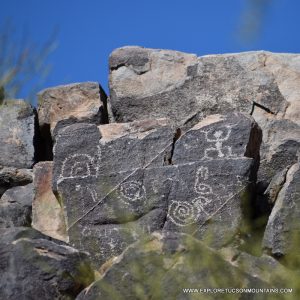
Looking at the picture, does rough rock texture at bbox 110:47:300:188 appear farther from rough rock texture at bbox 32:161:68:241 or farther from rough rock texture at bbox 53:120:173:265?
rough rock texture at bbox 32:161:68:241

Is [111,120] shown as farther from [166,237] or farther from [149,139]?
[166,237]

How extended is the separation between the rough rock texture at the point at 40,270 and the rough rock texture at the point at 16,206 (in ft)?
4.97

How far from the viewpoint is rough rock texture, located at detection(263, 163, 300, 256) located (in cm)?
545

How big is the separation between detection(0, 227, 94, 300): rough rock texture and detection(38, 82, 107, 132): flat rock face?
2698 mm

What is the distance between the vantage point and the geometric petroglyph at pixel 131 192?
20.1 ft

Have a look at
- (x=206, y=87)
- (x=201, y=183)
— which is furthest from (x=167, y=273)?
(x=206, y=87)

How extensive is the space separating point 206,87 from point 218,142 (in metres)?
1.37

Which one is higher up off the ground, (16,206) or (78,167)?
(78,167)

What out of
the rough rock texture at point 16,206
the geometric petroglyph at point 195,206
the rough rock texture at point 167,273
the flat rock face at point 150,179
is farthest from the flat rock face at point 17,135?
the rough rock texture at point 167,273

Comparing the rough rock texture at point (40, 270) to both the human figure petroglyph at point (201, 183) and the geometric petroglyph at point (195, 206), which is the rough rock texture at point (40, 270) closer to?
the geometric petroglyph at point (195, 206)

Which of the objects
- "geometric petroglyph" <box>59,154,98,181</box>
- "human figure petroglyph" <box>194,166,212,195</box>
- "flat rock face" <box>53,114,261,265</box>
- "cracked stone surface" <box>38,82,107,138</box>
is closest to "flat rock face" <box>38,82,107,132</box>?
"cracked stone surface" <box>38,82,107,138</box>

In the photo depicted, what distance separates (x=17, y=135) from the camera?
764 centimetres

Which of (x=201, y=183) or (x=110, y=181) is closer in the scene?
(x=201, y=183)

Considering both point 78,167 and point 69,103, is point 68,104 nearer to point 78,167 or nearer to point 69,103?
point 69,103
